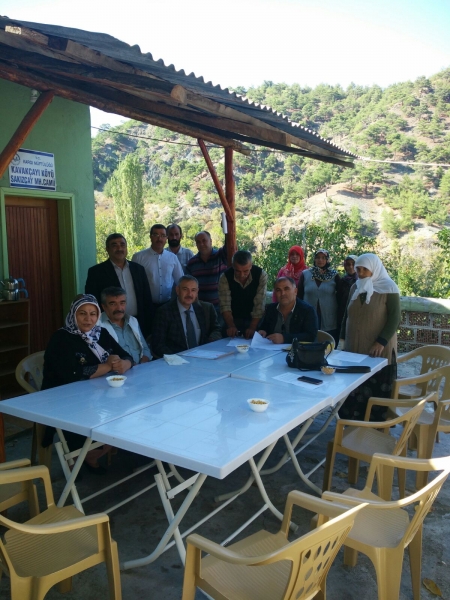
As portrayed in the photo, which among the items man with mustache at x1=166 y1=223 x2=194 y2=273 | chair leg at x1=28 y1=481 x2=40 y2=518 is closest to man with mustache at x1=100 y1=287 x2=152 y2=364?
chair leg at x1=28 y1=481 x2=40 y2=518

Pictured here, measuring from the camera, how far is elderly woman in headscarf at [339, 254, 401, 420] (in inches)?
155

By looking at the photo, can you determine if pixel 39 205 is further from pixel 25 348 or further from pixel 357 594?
pixel 357 594

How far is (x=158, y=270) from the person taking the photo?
5176mm

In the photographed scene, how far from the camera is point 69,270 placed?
19.1 ft

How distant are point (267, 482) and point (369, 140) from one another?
34.2m

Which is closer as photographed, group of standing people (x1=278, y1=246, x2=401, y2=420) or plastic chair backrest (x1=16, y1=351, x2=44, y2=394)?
plastic chair backrest (x1=16, y1=351, x2=44, y2=394)

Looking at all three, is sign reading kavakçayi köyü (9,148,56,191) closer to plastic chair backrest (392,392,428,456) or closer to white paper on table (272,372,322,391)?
white paper on table (272,372,322,391)

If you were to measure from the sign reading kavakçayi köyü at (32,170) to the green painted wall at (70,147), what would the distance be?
0.21 feet

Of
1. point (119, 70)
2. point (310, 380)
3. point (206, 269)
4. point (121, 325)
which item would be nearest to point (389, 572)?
point (310, 380)

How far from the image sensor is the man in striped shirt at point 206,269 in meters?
5.41

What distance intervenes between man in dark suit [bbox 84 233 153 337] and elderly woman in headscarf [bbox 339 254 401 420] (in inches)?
73.6

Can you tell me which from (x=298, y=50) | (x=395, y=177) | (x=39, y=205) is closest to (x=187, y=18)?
(x=298, y=50)

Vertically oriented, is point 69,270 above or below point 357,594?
above

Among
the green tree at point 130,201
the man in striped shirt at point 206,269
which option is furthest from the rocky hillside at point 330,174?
the man in striped shirt at point 206,269
